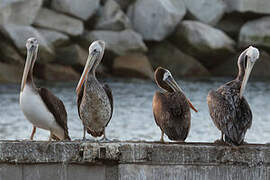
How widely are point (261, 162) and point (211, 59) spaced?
19278mm

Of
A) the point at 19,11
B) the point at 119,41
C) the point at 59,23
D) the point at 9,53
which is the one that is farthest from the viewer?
the point at 119,41

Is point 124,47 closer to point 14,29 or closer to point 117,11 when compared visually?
point 117,11

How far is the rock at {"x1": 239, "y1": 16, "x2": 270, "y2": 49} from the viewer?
2352 cm

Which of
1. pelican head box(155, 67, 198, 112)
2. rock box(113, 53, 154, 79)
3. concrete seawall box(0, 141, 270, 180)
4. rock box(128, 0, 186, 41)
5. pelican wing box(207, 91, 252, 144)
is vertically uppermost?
rock box(128, 0, 186, 41)

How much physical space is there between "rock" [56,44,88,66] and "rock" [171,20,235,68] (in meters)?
4.06

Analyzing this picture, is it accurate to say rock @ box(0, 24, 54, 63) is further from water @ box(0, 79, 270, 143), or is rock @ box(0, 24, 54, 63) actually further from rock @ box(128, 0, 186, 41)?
rock @ box(128, 0, 186, 41)

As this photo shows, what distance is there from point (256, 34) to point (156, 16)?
397 cm

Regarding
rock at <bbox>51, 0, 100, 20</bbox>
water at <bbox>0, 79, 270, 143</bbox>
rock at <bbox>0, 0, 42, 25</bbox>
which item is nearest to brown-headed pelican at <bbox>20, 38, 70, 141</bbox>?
water at <bbox>0, 79, 270, 143</bbox>

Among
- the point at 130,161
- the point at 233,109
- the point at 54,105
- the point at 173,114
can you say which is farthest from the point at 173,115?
the point at 54,105

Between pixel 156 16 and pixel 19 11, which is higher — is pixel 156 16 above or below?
above

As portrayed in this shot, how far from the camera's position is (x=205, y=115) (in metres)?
16.9

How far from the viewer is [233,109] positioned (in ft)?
18.0

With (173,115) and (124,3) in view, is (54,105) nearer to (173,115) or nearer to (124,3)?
(173,115)

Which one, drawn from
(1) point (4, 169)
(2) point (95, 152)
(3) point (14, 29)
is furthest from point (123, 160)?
(3) point (14, 29)
